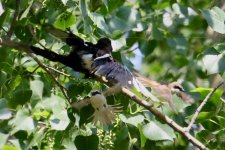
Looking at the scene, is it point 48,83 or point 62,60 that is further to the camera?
point 48,83

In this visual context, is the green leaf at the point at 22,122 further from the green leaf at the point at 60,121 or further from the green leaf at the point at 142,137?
the green leaf at the point at 142,137

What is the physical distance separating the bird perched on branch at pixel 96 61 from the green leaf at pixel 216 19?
26 centimetres

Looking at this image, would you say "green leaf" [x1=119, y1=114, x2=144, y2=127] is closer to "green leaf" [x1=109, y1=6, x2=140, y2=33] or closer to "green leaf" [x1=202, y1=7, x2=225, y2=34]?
"green leaf" [x1=202, y1=7, x2=225, y2=34]

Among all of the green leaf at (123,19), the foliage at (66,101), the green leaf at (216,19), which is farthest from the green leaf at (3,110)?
the green leaf at (123,19)

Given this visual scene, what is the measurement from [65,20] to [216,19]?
373 mm

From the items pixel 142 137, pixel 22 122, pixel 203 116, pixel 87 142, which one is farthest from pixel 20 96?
pixel 203 116

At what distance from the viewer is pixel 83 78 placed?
168 cm

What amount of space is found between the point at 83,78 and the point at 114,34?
22 centimetres

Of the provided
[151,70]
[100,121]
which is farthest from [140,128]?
[151,70]

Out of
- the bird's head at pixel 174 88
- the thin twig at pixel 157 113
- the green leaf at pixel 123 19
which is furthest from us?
the green leaf at pixel 123 19

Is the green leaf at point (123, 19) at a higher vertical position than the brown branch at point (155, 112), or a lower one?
higher

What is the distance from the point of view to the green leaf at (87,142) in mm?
1688

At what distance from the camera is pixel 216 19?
1.80m

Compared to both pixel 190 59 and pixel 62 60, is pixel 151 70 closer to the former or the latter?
pixel 190 59
